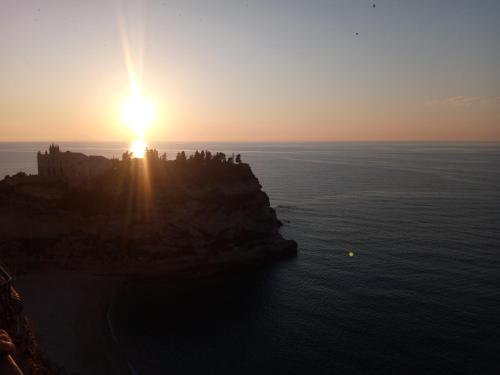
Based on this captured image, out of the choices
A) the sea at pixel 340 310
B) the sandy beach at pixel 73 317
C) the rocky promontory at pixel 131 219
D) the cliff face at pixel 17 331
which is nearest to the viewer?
the cliff face at pixel 17 331

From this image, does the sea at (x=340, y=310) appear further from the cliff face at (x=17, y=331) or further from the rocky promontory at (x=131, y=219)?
the cliff face at (x=17, y=331)

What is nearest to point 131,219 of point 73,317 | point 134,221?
point 134,221


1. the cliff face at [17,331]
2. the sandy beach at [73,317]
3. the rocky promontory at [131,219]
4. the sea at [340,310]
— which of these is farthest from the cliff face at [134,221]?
the cliff face at [17,331]

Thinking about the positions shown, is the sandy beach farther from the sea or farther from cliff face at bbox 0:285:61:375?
cliff face at bbox 0:285:61:375

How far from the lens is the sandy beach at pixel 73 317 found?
126 ft

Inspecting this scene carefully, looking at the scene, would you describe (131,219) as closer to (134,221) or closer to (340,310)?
(134,221)

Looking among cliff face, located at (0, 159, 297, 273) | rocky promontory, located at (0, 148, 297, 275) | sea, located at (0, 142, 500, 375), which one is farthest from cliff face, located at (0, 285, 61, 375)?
cliff face, located at (0, 159, 297, 273)

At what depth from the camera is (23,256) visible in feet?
192

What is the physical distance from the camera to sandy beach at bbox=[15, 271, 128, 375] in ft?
126

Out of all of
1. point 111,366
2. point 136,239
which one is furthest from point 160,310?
point 136,239

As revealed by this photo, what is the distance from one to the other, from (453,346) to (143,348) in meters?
31.7

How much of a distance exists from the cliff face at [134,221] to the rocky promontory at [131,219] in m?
0.15

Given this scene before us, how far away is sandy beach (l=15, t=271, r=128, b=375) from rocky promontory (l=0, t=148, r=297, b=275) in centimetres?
377

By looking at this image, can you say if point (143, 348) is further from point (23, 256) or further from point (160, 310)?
point (23, 256)
